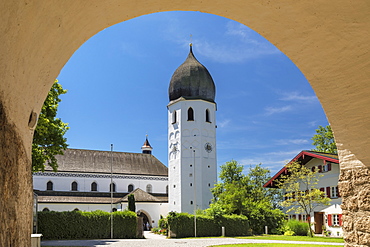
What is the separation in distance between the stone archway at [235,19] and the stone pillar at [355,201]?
1 centimetres

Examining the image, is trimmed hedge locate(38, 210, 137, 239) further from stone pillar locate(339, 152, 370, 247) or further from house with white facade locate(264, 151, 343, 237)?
stone pillar locate(339, 152, 370, 247)

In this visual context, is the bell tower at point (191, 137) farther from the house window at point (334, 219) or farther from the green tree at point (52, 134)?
the green tree at point (52, 134)

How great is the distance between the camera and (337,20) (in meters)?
3.65

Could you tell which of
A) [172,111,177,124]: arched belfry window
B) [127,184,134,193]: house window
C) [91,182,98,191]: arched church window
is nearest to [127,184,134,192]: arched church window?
[127,184,134,193]: house window

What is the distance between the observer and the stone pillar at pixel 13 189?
2.43 metres

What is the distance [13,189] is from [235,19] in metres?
2.73

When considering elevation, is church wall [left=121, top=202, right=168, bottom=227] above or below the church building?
below

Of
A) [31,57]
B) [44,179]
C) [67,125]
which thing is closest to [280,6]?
[31,57]

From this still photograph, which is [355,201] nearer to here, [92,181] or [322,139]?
[322,139]

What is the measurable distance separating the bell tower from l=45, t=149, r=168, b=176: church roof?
7.42 metres

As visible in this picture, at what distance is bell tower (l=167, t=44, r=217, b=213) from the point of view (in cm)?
4756

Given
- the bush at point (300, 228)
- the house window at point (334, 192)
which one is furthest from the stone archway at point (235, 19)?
the bush at point (300, 228)

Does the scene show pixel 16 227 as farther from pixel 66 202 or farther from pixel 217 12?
pixel 66 202

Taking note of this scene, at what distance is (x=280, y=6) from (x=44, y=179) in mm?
50369
